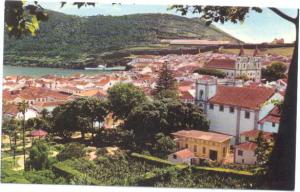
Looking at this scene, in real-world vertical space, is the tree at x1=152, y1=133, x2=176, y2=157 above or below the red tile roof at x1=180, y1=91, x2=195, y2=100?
below

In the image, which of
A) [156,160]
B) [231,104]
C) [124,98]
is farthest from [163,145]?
[231,104]

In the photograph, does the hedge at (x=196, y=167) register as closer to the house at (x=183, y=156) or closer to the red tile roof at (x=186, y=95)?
the house at (x=183, y=156)

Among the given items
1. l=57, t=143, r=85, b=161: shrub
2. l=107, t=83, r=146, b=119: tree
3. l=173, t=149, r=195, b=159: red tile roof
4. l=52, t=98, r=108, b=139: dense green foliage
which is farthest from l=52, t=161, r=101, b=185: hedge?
l=173, t=149, r=195, b=159: red tile roof

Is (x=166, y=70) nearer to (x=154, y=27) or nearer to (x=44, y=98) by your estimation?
(x=154, y=27)

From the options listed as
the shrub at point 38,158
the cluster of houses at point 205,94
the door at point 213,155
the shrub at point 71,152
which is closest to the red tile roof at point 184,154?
the cluster of houses at point 205,94

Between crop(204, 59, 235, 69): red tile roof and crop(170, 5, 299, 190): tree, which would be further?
crop(204, 59, 235, 69): red tile roof

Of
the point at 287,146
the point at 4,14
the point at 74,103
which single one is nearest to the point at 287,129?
the point at 287,146

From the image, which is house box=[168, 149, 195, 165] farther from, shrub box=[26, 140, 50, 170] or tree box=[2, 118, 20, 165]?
tree box=[2, 118, 20, 165]
